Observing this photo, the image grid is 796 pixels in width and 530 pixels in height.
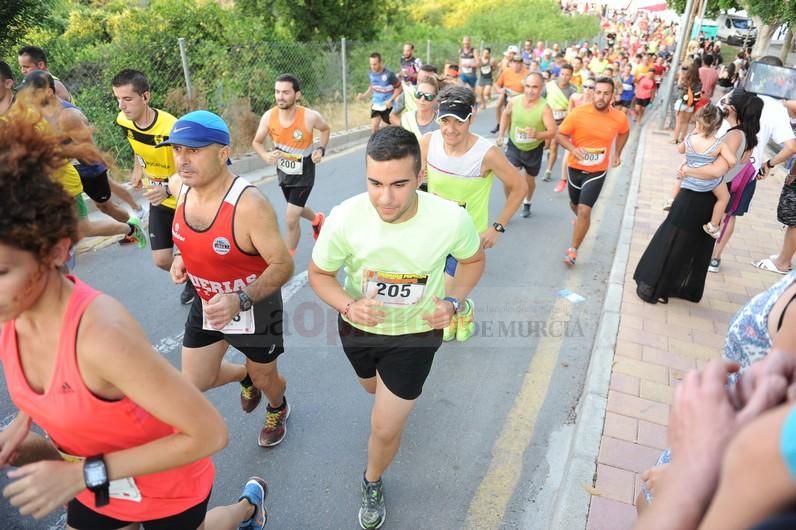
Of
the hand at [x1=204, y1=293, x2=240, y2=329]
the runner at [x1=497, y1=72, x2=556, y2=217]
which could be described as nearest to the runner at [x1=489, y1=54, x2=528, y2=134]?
the runner at [x1=497, y1=72, x2=556, y2=217]

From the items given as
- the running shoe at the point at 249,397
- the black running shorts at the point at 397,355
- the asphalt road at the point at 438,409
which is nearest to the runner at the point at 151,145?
the asphalt road at the point at 438,409

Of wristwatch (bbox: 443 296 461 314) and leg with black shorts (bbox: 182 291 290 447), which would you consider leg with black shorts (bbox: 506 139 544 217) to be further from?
leg with black shorts (bbox: 182 291 290 447)

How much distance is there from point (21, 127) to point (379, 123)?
10.7m

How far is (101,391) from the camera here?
1.44 meters

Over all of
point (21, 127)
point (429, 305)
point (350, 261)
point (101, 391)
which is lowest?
point (429, 305)

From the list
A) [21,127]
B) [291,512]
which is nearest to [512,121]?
[291,512]

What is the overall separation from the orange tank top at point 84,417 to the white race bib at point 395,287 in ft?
3.75

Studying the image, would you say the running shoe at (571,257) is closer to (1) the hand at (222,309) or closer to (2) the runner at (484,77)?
(1) the hand at (222,309)

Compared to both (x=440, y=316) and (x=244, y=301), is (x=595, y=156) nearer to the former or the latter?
(x=440, y=316)

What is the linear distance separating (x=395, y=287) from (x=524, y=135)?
17.0ft

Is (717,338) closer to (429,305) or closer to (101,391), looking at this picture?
(429,305)

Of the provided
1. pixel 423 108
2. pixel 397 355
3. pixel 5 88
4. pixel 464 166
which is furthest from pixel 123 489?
pixel 423 108

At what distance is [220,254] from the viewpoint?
2682 millimetres

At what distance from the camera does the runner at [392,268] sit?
2383 mm
